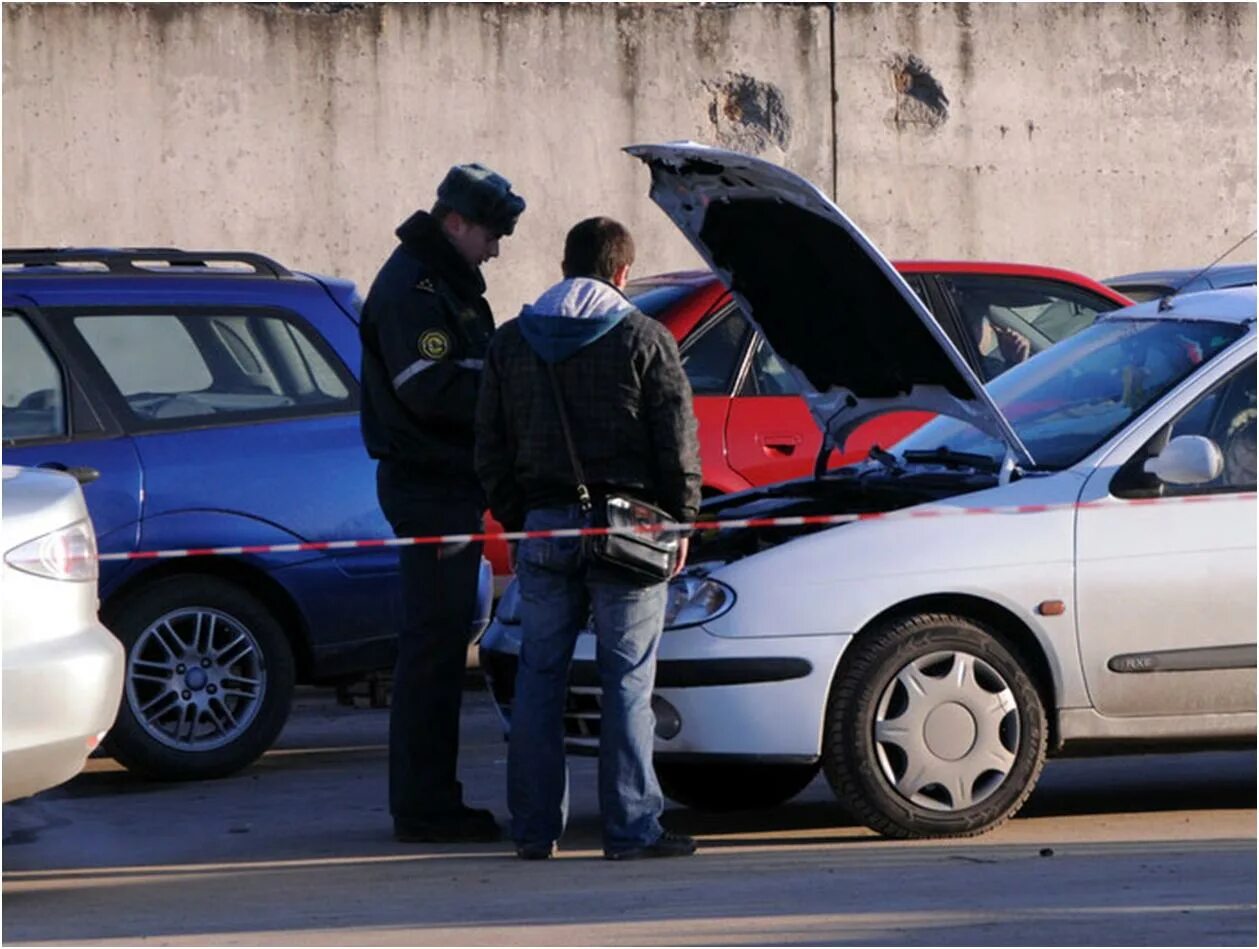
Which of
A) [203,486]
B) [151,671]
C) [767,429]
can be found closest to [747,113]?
[767,429]

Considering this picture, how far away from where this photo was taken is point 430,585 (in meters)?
7.77

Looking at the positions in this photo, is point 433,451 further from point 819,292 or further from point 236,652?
point 236,652

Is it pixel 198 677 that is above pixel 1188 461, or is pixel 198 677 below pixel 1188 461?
below

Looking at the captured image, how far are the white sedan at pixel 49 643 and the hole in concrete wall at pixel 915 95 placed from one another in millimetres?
13336

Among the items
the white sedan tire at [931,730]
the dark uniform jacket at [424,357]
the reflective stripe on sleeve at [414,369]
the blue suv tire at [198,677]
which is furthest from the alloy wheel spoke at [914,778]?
the blue suv tire at [198,677]

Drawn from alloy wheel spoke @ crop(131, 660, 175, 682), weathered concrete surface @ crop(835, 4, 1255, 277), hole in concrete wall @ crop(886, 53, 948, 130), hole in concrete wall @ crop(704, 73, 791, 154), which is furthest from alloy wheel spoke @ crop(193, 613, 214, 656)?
hole in concrete wall @ crop(886, 53, 948, 130)

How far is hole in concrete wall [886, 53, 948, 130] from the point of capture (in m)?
19.3

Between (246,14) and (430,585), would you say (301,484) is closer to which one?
(430,585)

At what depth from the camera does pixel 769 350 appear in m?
10.6

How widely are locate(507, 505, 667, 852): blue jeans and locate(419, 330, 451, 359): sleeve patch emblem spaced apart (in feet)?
2.18

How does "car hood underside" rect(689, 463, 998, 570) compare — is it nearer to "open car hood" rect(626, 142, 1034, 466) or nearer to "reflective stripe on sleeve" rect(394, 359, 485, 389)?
"open car hood" rect(626, 142, 1034, 466)

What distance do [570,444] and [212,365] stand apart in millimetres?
2765

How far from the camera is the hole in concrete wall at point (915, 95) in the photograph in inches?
762

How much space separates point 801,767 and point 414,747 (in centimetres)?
Answer: 126
